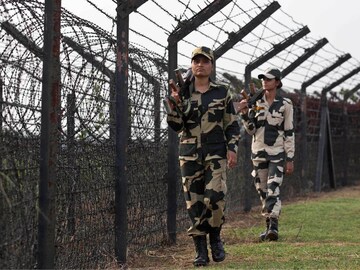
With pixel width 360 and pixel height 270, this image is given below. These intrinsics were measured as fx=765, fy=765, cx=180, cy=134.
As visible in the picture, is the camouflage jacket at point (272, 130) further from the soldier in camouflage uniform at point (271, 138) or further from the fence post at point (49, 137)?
the fence post at point (49, 137)

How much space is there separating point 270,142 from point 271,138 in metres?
0.04

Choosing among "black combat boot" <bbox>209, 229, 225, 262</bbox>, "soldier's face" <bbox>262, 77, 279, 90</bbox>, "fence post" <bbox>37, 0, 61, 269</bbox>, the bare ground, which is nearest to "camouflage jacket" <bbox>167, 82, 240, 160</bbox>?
"black combat boot" <bbox>209, 229, 225, 262</bbox>

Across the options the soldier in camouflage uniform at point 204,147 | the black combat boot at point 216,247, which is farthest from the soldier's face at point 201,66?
the black combat boot at point 216,247

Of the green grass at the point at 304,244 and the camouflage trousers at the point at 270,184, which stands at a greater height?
the camouflage trousers at the point at 270,184

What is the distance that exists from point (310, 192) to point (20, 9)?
1132 centimetres

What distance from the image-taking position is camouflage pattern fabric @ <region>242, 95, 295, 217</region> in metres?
7.75

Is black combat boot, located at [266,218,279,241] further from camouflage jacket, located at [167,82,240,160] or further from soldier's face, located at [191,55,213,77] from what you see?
soldier's face, located at [191,55,213,77]

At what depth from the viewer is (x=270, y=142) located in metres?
7.83

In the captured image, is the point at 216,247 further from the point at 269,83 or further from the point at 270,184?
the point at 269,83

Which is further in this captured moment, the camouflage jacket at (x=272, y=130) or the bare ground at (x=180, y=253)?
the camouflage jacket at (x=272, y=130)

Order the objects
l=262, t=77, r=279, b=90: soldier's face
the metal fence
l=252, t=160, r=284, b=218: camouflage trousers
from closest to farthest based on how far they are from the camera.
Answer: the metal fence, l=252, t=160, r=284, b=218: camouflage trousers, l=262, t=77, r=279, b=90: soldier's face

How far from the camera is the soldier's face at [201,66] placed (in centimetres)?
603

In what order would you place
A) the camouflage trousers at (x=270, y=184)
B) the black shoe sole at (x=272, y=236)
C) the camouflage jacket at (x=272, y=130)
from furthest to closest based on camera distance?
1. the camouflage jacket at (x=272, y=130)
2. the camouflage trousers at (x=270, y=184)
3. the black shoe sole at (x=272, y=236)

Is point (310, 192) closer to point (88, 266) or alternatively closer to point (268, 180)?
point (268, 180)
